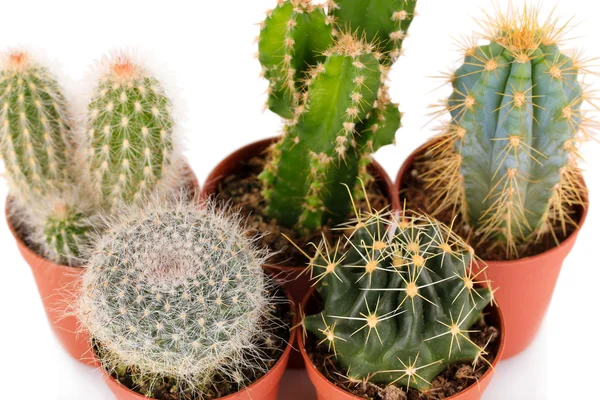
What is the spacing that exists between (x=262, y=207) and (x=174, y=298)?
2.17 ft

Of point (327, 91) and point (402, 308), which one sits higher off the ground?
point (327, 91)

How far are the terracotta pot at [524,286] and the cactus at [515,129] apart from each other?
74 mm

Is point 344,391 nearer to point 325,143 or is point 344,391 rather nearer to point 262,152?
point 325,143

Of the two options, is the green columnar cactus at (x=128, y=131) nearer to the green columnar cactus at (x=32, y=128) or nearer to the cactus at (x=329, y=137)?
the green columnar cactus at (x=32, y=128)

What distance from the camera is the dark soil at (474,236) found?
1.99 metres

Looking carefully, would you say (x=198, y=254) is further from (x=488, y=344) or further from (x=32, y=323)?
(x=32, y=323)

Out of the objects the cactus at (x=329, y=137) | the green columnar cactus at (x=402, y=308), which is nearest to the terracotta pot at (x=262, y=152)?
the cactus at (x=329, y=137)

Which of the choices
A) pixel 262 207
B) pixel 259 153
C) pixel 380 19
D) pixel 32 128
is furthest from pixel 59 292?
pixel 380 19

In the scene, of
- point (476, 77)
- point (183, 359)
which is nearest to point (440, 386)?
point (183, 359)

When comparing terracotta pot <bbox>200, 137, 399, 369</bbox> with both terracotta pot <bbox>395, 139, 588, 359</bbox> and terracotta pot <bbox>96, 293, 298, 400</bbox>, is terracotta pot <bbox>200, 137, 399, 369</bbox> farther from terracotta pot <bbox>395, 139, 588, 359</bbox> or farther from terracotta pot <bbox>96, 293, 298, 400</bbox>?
terracotta pot <bbox>96, 293, 298, 400</bbox>

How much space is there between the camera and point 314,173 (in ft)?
6.05

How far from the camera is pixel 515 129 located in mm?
1714

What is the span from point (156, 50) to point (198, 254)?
569 mm

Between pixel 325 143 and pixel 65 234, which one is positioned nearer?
pixel 325 143
